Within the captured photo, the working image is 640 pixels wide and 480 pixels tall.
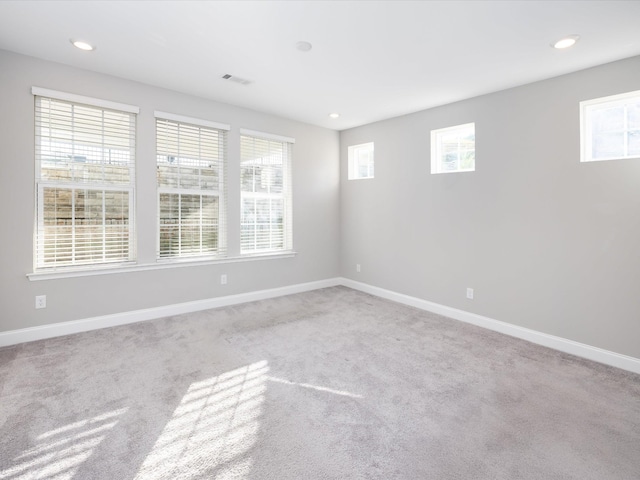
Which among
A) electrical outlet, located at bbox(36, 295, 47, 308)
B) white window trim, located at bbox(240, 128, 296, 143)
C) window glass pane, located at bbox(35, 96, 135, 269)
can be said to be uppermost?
white window trim, located at bbox(240, 128, 296, 143)

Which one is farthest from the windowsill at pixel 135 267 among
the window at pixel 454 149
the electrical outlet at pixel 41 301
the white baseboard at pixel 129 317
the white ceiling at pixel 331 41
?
the window at pixel 454 149

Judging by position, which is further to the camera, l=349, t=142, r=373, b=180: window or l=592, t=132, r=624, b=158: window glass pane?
l=349, t=142, r=373, b=180: window

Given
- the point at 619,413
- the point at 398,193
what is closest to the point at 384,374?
the point at 619,413

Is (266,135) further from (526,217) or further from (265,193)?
(526,217)

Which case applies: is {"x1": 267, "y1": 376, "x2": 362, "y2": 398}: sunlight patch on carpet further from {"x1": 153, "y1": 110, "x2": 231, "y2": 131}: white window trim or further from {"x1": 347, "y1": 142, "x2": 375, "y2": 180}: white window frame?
{"x1": 347, "y1": 142, "x2": 375, "y2": 180}: white window frame

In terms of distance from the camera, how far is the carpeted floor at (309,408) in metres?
1.65

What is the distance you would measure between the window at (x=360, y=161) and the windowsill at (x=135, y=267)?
6.34ft

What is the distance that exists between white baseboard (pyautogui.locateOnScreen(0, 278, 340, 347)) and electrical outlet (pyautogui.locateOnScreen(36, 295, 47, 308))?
0.21 m

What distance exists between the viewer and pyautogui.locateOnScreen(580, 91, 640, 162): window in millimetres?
2787

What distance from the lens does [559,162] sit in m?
3.11

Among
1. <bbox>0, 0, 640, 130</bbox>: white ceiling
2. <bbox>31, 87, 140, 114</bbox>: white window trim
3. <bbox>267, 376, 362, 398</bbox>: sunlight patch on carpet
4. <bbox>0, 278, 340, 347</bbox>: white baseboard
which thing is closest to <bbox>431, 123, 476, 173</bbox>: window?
<bbox>0, 0, 640, 130</bbox>: white ceiling

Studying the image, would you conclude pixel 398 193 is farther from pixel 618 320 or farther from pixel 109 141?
pixel 109 141

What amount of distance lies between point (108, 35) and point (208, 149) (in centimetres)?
166

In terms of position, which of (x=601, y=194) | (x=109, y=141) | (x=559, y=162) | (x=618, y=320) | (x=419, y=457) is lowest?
(x=419, y=457)
